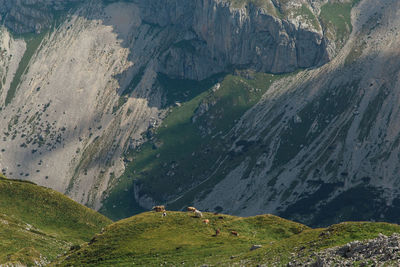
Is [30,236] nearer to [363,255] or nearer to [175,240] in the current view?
[175,240]

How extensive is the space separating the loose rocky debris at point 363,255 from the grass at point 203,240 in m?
8.88

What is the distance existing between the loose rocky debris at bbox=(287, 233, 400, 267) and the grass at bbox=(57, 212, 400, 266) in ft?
29.1

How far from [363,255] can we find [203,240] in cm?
5336

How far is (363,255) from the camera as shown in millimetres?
77188

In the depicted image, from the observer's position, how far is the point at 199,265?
362ft

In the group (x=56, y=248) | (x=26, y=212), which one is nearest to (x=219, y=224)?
(x=56, y=248)

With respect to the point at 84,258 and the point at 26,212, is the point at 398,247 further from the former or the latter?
the point at 26,212

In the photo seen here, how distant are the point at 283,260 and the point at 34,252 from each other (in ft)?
279

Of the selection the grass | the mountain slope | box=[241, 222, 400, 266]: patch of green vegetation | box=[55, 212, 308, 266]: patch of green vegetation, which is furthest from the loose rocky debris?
the mountain slope

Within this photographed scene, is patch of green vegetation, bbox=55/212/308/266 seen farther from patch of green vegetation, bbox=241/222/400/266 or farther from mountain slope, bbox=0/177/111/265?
mountain slope, bbox=0/177/111/265

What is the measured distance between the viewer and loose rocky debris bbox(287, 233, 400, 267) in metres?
73.2

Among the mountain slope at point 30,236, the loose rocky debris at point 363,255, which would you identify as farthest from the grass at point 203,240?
the mountain slope at point 30,236

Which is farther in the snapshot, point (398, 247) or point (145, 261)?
point (145, 261)

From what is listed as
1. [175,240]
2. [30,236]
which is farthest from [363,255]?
[30,236]
